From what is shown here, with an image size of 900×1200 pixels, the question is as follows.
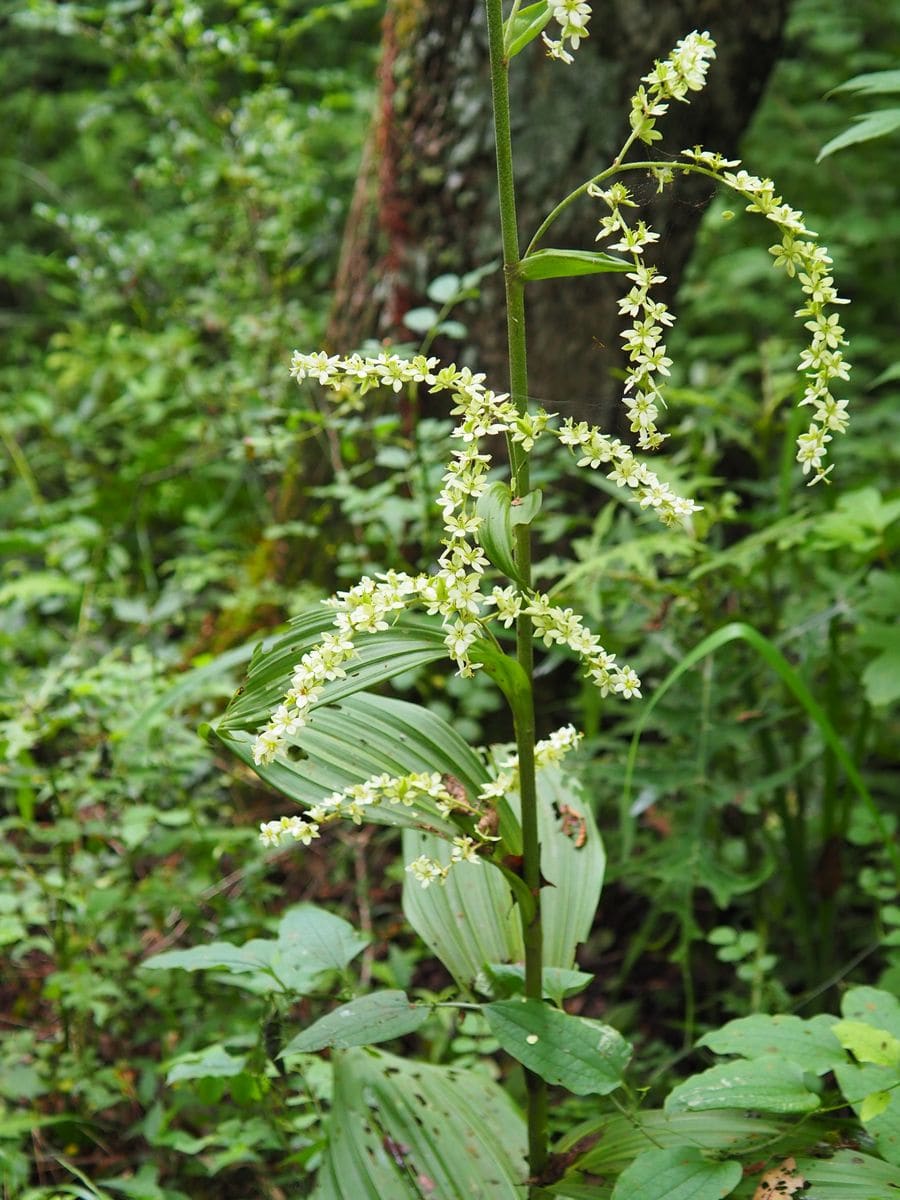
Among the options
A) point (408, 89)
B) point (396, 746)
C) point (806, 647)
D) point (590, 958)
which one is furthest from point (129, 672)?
point (408, 89)

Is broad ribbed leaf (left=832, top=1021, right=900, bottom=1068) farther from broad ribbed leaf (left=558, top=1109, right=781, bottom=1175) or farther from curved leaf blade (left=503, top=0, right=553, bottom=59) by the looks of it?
curved leaf blade (left=503, top=0, right=553, bottom=59)

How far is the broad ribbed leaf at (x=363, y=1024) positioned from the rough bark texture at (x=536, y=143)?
5.69 ft

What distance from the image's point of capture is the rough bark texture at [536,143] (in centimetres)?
254

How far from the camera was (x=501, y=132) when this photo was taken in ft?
3.42

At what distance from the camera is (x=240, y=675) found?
2.52m

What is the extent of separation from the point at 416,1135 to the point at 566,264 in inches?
42.3

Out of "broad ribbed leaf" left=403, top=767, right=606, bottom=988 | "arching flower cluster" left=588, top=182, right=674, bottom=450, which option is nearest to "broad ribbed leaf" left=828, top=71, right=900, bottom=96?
"arching flower cluster" left=588, top=182, right=674, bottom=450

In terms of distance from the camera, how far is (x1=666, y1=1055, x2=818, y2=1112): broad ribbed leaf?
108 cm

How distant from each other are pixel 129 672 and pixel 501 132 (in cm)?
139

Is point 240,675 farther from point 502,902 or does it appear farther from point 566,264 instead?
point 566,264

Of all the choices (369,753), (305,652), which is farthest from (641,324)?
(369,753)

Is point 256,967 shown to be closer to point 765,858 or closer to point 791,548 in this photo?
point 765,858

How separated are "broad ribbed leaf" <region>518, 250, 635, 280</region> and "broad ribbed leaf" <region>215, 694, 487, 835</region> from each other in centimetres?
60

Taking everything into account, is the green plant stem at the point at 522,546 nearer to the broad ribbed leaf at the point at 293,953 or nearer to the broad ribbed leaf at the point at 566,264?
the broad ribbed leaf at the point at 566,264
